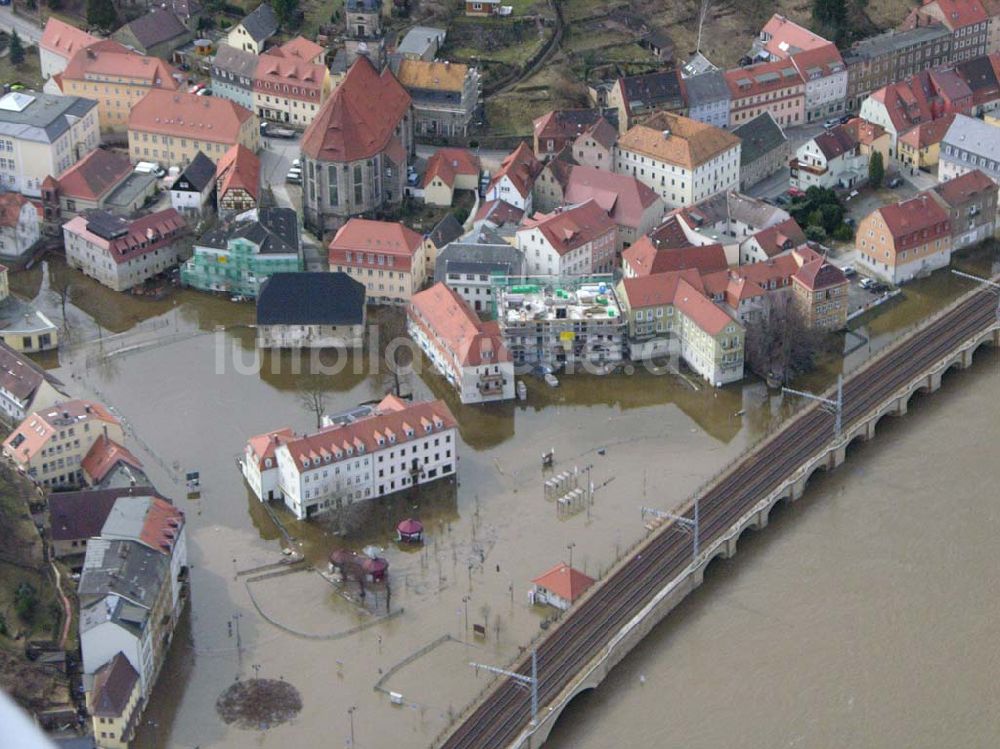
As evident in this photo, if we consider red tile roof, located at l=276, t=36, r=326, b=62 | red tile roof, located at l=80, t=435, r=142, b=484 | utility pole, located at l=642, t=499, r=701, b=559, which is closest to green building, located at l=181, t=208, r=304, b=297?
red tile roof, located at l=276, t=36, r=326, b=62

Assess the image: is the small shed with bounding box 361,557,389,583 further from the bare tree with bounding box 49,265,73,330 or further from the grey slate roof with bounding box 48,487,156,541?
the bare tree with bounding box 49,265,73,330

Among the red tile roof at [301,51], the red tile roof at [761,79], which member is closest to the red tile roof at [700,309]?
the red tile roof at [761,79]

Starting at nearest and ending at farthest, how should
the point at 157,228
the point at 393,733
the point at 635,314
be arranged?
1. the point at 393,733
2. the point at 635,314
3. the point at 157,228

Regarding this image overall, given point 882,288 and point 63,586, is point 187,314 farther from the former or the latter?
point 882,288

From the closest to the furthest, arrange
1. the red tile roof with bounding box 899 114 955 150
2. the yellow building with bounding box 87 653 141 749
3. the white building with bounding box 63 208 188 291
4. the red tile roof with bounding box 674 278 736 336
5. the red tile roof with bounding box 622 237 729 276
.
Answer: the yellow building with bounding box 87 653 141 749
the red tile roof with bounding box 674 278 736 336
the red tile roof with bounding box 622 237 729 276
the white building with bounding box 63 208 188 291
the red tile roof with bounding box 899 114 955 150

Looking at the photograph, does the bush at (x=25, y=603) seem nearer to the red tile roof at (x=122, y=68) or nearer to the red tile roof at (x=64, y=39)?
the red tile roof at (x=122, y=68)

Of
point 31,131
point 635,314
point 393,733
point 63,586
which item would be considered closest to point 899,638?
point 393,733
